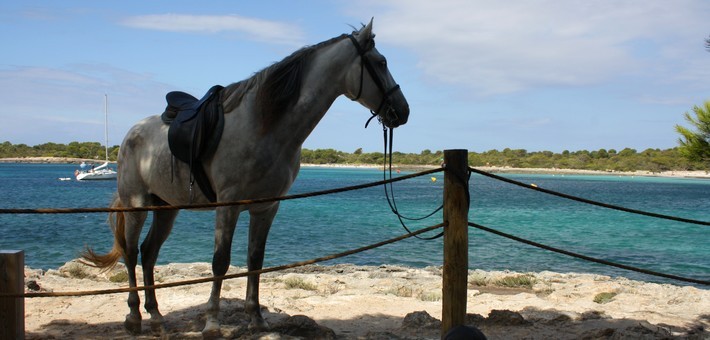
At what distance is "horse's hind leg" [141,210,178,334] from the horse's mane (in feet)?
4.97

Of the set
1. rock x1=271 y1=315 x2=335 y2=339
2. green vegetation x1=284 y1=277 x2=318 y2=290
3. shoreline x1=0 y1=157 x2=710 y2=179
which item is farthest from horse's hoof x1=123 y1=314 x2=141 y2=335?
shoreline x1=0 y1=157 x2=710 y2=179

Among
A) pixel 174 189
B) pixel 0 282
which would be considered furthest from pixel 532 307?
pixel 0 282

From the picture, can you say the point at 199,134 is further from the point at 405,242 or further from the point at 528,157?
the point at 528,157

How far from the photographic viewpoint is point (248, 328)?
452cm

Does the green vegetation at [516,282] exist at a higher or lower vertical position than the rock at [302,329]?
lower

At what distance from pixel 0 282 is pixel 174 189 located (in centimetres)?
132

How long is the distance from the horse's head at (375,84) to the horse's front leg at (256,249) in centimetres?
113

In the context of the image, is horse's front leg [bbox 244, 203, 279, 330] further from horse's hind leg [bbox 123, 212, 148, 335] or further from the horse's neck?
horse's hind leg [bbox 123, 212, 148, 335]

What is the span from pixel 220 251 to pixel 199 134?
86cm

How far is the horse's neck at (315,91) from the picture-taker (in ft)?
13.5

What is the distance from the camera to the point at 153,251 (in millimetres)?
5062

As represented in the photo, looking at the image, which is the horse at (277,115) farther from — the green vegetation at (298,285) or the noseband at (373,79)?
the green vegetation at (298,285)

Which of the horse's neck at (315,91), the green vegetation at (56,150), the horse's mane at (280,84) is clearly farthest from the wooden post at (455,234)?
the green vegetation at (56,150)

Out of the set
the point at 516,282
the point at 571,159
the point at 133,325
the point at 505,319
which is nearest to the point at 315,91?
the point at 133,325
